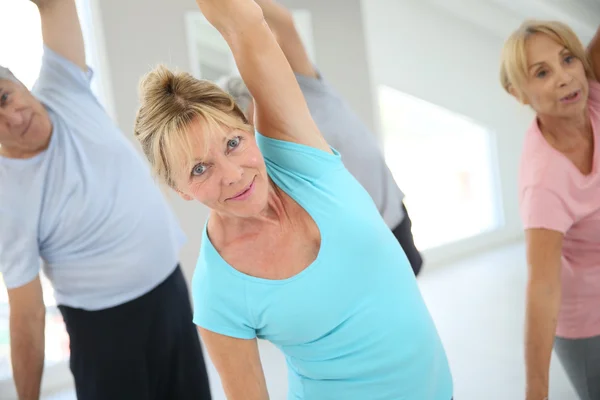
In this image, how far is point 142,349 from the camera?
38.0 inches

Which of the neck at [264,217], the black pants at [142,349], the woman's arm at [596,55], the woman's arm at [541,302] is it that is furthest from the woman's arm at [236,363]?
the woman's arm at [596,55]

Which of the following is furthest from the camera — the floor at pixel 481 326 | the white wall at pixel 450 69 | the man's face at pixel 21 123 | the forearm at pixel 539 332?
the white wall at pixel 450 69

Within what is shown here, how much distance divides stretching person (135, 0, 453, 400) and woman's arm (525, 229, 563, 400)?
25 cm

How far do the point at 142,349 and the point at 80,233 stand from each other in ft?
0.73

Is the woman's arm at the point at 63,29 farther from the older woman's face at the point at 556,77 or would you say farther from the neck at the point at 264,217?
the older woman's face at the point at 556,77

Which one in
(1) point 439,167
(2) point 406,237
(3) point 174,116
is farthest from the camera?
(1) point 439,167

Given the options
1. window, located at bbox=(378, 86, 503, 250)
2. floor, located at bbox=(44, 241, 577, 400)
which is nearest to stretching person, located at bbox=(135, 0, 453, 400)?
floor, located at bbox=(44, 241, 577, 400)

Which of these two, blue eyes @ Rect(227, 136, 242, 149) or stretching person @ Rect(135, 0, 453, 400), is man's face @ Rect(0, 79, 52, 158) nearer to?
stretching person @ Rect(135, 0, 453, 400)

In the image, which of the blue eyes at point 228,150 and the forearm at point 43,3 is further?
the forearm at point 43,3

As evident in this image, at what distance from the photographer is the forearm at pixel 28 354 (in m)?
0.88

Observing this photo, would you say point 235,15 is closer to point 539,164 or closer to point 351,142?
point 351,142

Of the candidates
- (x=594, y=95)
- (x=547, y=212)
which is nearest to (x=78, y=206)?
(x=547, y=212)

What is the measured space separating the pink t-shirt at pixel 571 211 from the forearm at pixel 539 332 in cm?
10

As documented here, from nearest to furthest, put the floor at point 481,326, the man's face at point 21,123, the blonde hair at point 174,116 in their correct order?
the blonde hair at point 174,116 → the man's face at point 21,123 → the floor at point 481,326
